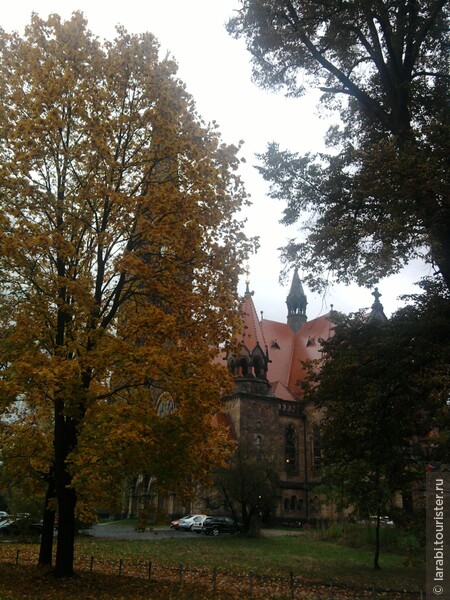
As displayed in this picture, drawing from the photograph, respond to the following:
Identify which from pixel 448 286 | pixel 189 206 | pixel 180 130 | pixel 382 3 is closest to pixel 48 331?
pixel 189 206

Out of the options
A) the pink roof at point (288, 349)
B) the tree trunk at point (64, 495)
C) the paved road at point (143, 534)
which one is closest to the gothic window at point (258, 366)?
the pink roof at point (288, 349)

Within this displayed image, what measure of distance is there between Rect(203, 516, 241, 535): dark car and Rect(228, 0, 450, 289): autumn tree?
Answer: 23.5 metres

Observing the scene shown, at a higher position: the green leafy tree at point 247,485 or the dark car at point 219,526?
the green leafy tree at point 247,485

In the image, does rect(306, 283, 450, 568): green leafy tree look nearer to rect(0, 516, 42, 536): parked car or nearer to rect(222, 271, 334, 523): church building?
rect(0, 516, 42, 536): parked car

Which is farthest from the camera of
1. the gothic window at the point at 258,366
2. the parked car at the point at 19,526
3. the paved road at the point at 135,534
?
the gothic window at the point at 258,366

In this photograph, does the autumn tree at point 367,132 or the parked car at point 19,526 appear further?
the parked car at point 19,526

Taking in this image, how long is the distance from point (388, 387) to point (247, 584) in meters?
6.10

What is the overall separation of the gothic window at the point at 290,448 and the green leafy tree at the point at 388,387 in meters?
32.8

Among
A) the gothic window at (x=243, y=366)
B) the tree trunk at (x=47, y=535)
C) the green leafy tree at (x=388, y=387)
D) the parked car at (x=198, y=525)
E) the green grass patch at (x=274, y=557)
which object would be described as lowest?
the parked car at (x=198, y=525)

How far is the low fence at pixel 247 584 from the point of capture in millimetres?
11617

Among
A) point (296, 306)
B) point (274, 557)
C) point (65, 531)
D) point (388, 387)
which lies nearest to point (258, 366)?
point (296, 306)

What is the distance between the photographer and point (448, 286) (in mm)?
11742

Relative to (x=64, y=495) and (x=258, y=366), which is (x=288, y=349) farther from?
(x=64, y=495)

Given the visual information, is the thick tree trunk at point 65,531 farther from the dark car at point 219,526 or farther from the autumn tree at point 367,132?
the dark car at point 219,526
